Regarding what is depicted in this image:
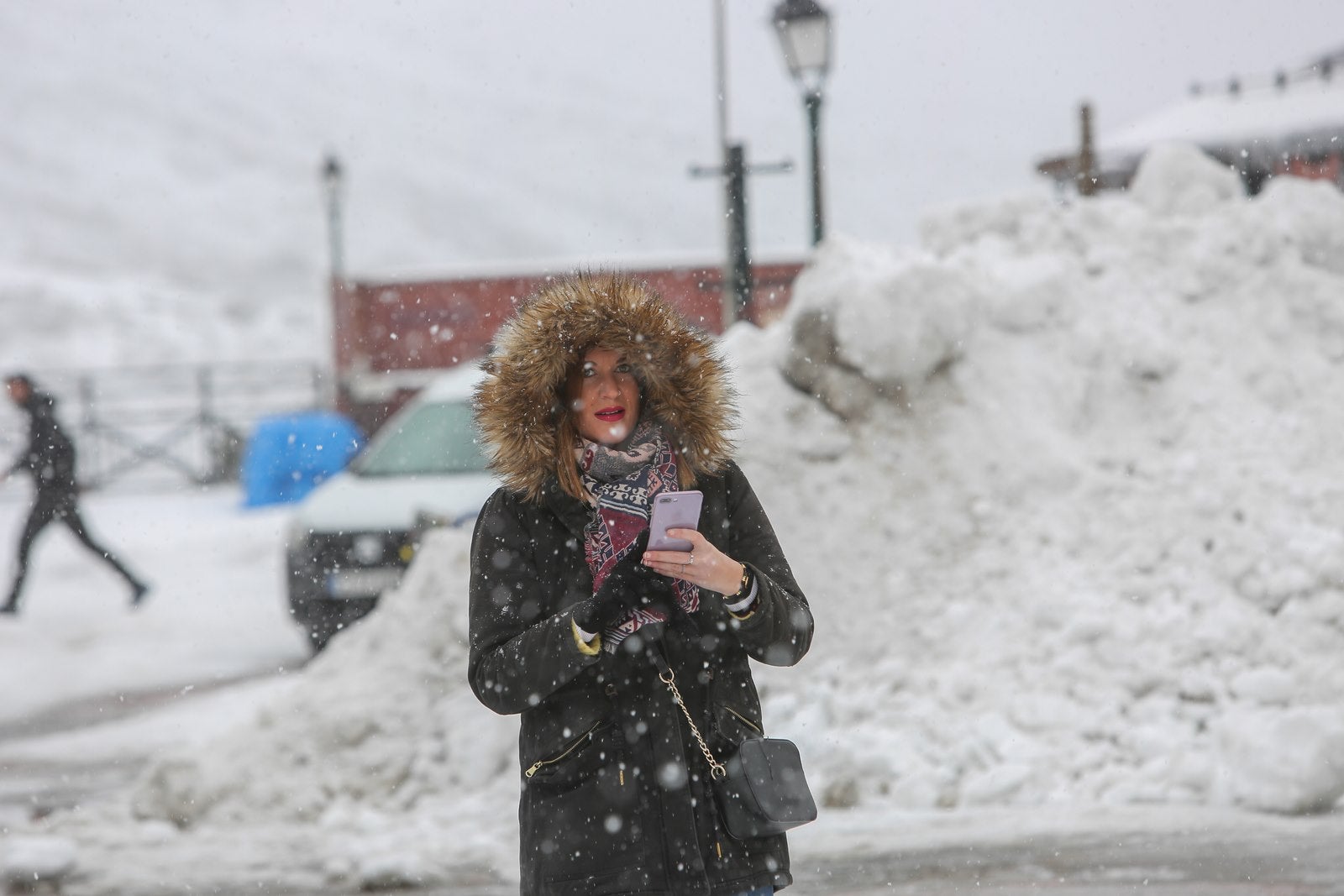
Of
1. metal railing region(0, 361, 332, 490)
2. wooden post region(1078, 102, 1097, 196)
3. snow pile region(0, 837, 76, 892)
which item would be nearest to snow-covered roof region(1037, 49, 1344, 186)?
wooden post region(1078, 102, 1097, 196)

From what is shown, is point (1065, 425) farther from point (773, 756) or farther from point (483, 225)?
point (483, 225)

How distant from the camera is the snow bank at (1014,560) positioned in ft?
16.6

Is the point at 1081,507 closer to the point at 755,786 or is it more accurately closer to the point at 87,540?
the point at 755,786

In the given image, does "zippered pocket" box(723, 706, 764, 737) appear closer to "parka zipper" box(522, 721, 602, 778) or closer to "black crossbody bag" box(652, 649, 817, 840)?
"black crossbody bag" box(652, 649, 817, 840)

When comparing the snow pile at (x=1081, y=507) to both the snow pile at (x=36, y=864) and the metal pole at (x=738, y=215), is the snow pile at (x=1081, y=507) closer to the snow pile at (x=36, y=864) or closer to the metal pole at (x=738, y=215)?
the metal pole at (x=738, y=215)

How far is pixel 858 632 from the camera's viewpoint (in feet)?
19.2

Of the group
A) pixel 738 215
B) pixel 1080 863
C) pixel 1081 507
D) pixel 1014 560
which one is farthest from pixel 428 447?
pixel 1080 863

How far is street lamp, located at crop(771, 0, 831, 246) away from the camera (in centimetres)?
809

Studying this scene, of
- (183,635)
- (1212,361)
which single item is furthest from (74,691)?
(1212,361)

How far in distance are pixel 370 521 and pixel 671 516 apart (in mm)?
6149

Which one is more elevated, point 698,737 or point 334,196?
point 334,196

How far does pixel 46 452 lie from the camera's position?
11.1m

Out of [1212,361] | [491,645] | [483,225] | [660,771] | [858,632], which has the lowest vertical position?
[858,632]

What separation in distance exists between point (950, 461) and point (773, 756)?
14.4 feet
